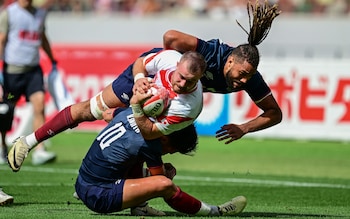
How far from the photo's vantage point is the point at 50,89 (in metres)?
16.7

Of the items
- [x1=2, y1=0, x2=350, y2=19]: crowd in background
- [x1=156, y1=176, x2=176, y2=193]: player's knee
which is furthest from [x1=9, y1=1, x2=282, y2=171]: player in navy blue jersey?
[x1=2, y1=0, x2=350, y2=19]: crowd in background

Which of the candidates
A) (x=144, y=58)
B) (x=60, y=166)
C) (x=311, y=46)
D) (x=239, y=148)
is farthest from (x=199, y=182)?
(x=311, y=46)

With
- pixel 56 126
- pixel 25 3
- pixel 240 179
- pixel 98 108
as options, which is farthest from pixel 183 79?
pixel 25 3

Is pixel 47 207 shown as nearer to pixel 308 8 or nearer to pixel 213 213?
pixel 213 213

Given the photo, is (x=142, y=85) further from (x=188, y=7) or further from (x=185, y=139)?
(x=188, y=7)

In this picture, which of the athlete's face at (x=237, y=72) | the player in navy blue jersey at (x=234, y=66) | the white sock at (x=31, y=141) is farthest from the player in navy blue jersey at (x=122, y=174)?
the white sock at (x=31, y=141)

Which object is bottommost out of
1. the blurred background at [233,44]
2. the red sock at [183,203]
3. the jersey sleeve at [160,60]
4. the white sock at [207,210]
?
the blurred background at [233,44]

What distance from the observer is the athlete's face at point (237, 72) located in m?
9.96

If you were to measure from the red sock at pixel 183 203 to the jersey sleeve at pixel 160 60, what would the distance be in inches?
49.0

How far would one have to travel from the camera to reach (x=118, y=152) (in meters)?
9.42

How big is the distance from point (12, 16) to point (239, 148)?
5.80 meters

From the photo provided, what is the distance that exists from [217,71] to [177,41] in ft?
1.76

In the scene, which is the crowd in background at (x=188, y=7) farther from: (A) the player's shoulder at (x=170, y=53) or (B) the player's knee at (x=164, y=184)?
(B) the player's knee at (x=164, y=184)

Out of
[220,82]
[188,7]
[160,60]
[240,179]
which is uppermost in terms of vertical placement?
[160,60]
